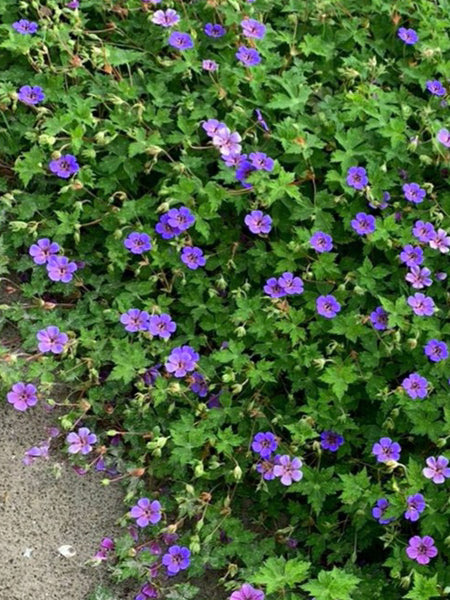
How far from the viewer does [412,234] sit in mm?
3215

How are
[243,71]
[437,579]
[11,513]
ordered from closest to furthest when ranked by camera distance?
1. [437,579]
2. [11,513]
3. [243,71]

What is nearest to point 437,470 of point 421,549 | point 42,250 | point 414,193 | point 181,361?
point 421,549

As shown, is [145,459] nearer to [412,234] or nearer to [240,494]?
[240,494]

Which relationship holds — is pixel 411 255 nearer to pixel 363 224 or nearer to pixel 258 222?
pixel 363 224

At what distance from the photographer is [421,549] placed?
2695mm

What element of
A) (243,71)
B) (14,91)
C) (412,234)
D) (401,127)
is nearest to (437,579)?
(412,234)

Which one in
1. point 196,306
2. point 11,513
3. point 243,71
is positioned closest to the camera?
point 11,513

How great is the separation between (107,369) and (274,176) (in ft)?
3.41

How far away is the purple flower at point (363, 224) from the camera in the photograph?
317 cm

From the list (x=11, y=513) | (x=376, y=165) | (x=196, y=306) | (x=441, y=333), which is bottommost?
(x=11, y=513)

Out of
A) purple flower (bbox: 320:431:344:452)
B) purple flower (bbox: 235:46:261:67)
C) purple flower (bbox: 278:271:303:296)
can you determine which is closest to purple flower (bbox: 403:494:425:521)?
purple flower (bbox: 320:431:344:452)

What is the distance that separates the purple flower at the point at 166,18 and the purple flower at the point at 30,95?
1.90ft

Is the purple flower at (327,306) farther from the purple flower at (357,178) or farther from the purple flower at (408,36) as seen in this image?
the purple flower at (408,36)

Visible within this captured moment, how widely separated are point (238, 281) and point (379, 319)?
0.59m
